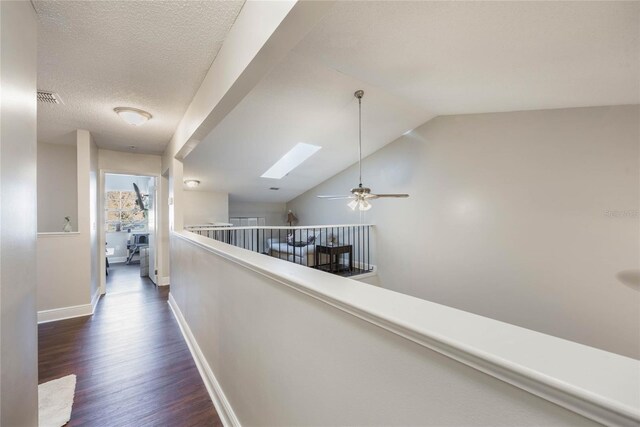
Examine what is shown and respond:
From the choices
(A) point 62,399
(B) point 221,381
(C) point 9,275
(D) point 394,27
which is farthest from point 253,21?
(A) point 62,399

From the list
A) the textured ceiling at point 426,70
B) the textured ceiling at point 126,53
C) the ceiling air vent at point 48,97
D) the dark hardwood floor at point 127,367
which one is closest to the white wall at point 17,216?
the textured ceiling at point 126,53

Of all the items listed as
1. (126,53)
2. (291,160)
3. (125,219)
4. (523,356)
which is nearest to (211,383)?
(523,356)

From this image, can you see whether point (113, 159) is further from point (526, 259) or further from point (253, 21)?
point (526, 259)

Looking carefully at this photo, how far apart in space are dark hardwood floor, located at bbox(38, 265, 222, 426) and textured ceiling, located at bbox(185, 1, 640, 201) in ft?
9.08

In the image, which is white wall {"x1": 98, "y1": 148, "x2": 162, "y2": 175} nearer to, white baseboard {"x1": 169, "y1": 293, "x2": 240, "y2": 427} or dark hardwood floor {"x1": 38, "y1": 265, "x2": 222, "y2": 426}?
dark hardwood floor {"x1": 38, "y1": 265, "x2": 222, "y2": 426}

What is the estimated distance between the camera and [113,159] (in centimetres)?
426

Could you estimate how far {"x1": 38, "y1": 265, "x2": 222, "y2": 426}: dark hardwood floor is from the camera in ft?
5.84

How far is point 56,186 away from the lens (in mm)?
3869

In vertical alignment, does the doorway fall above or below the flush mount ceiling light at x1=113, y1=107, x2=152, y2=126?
below

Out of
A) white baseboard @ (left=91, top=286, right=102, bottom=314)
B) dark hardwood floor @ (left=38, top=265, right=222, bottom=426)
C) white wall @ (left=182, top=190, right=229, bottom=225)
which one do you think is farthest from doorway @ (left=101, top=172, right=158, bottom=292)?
dark hardwood floor @ (left=38, top=265, right=222, bottom=426)

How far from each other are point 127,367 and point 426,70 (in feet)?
12.7

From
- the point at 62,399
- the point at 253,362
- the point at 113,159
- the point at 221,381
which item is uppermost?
the point at 113,159

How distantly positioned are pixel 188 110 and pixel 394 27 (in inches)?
80.2

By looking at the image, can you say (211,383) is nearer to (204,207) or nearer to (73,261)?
(73,261)
